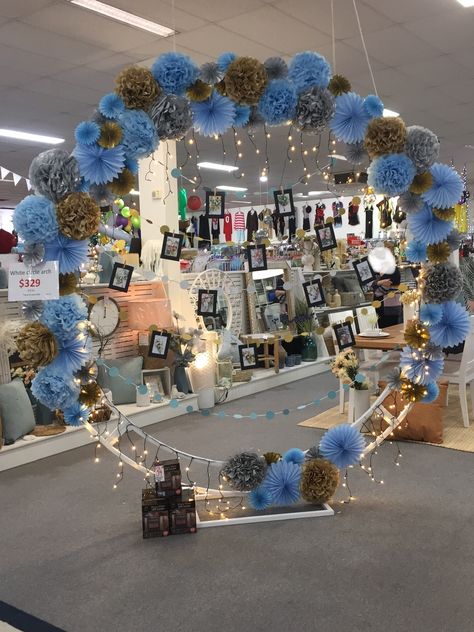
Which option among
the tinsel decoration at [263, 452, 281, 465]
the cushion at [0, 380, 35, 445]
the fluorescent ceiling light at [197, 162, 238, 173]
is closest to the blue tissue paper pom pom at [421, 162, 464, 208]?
the tinsel decoration at [263, 452, 281, 465]

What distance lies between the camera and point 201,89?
120 inches

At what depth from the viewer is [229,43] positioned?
5637 mm

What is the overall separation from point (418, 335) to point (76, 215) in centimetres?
191

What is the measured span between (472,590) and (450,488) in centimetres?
125

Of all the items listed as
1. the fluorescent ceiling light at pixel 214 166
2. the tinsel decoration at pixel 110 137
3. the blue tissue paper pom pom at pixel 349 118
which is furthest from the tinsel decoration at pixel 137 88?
the fluorescent ceiling light at pixel 214 166

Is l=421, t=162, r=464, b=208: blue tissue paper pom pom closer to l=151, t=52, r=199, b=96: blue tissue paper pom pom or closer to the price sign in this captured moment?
l=151, t=52, r=199, b=96: blue tissue paper pom pom

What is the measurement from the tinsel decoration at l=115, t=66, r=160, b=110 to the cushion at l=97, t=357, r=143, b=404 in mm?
3255

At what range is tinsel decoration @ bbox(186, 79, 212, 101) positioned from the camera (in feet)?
9.99

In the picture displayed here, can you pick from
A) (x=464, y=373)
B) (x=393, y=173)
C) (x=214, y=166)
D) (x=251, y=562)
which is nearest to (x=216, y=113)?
(x=393, y=173)

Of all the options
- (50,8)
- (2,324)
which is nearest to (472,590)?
(2,324)

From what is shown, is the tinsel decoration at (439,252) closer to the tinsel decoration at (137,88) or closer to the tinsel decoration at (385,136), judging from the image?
the tinsel decoration at (385,136)

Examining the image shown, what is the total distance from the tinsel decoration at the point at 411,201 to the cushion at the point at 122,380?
332 centimetres

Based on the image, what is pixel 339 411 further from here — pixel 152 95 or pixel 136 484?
pixel 152 95

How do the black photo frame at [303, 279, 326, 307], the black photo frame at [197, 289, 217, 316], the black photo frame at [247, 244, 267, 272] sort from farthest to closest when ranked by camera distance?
the black photo frame at [197, 289, 217, 316], the black photo frame at [247, 244, 267, 272], the black photo frame at [303, 279, 326, 307]
